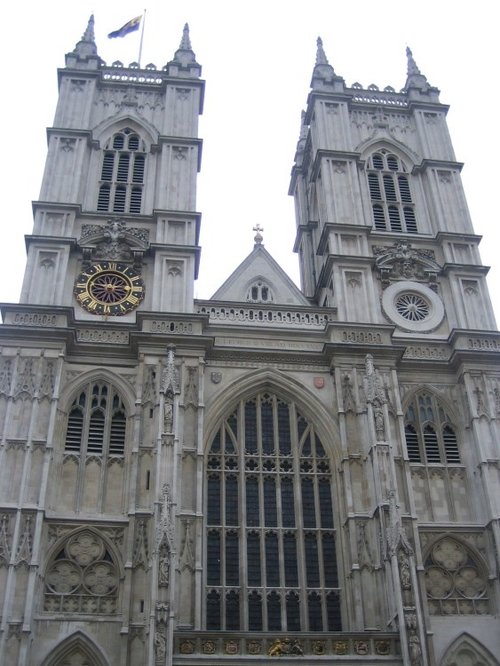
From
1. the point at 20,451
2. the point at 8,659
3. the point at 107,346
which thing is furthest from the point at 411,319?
the point at 8,659

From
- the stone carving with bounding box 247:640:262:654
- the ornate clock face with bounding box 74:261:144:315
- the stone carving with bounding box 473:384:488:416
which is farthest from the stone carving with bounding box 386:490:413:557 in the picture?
the ornate clock face with bounding box 74:261:144:315

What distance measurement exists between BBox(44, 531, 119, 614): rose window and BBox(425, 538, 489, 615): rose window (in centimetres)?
912

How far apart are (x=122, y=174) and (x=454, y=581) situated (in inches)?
765

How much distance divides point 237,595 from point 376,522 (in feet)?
14.7

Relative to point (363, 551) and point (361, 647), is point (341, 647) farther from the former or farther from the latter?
point (363, 551)

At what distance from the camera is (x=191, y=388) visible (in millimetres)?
26484

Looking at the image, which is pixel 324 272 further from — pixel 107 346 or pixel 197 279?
pixel 107 346

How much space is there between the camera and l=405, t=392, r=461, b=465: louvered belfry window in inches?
1062

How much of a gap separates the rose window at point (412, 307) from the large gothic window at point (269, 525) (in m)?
5.93

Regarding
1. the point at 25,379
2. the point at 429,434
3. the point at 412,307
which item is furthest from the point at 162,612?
the point at 412,307

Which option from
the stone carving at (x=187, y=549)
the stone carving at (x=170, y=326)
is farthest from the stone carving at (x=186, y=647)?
the stone carving at (x=170, y=326)

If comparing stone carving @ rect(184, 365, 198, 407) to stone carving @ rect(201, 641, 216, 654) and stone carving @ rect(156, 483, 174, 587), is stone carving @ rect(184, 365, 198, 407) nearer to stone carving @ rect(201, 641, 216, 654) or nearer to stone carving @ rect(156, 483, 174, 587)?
stone carving @ rect(156, 483, 174, 587)

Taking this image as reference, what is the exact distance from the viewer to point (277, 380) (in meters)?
27.6

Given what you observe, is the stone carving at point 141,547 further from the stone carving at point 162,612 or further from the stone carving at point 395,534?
the stone carving at point 395,534
